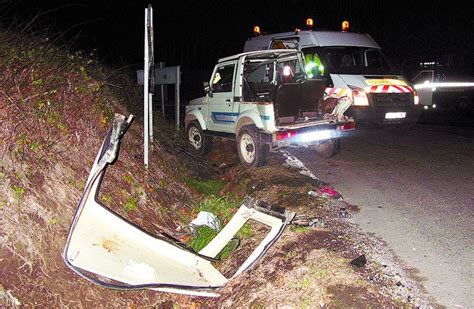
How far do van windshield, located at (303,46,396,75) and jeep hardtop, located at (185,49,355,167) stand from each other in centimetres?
158

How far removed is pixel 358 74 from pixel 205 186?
4.68m

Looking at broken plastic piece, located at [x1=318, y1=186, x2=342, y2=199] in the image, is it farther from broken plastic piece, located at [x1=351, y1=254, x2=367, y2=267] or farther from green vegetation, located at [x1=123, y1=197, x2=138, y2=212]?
green vegetation, located at [x1=123, y1=197, x2=138, y2=212]

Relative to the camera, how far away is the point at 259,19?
1228 inches

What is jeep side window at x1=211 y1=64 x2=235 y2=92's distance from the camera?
7840mm

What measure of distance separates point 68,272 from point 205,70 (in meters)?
28.3

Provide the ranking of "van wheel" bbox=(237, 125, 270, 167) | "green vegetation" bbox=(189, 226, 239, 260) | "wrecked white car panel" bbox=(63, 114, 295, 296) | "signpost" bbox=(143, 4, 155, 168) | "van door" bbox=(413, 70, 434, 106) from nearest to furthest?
"wrecked white car panel" bbox=(63, 114, 295, 296), "green vegetation" bbox=(189, 226, 239, 260), "signpost" bbox=(143, 4, 155, 168), "van wheel" bbox=(237, 125, 270, 167), "van door" bbox=(413, 70, 434, 106)

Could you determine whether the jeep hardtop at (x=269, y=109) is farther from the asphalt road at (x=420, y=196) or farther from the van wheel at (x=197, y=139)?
the asphalt road at (x=420, y=196)

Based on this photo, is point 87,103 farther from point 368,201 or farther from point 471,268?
point 471,268

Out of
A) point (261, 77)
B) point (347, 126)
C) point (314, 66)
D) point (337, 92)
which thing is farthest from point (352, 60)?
point (347, 126)

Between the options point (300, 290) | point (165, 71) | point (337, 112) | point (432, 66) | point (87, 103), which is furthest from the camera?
point (432, 66)

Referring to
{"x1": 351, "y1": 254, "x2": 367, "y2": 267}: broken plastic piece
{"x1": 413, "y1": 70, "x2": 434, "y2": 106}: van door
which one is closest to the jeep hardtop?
{"x1": 351, "y1": 254, "x2": 367, "y2": 267}: broken plastic piece

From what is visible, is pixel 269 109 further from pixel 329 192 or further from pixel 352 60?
pixel 352 60

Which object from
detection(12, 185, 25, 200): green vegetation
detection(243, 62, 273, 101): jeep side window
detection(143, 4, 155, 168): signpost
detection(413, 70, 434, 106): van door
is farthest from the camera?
detection(413, 70, 434, 106): van door

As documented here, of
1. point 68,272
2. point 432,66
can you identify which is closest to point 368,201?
point 68,272
